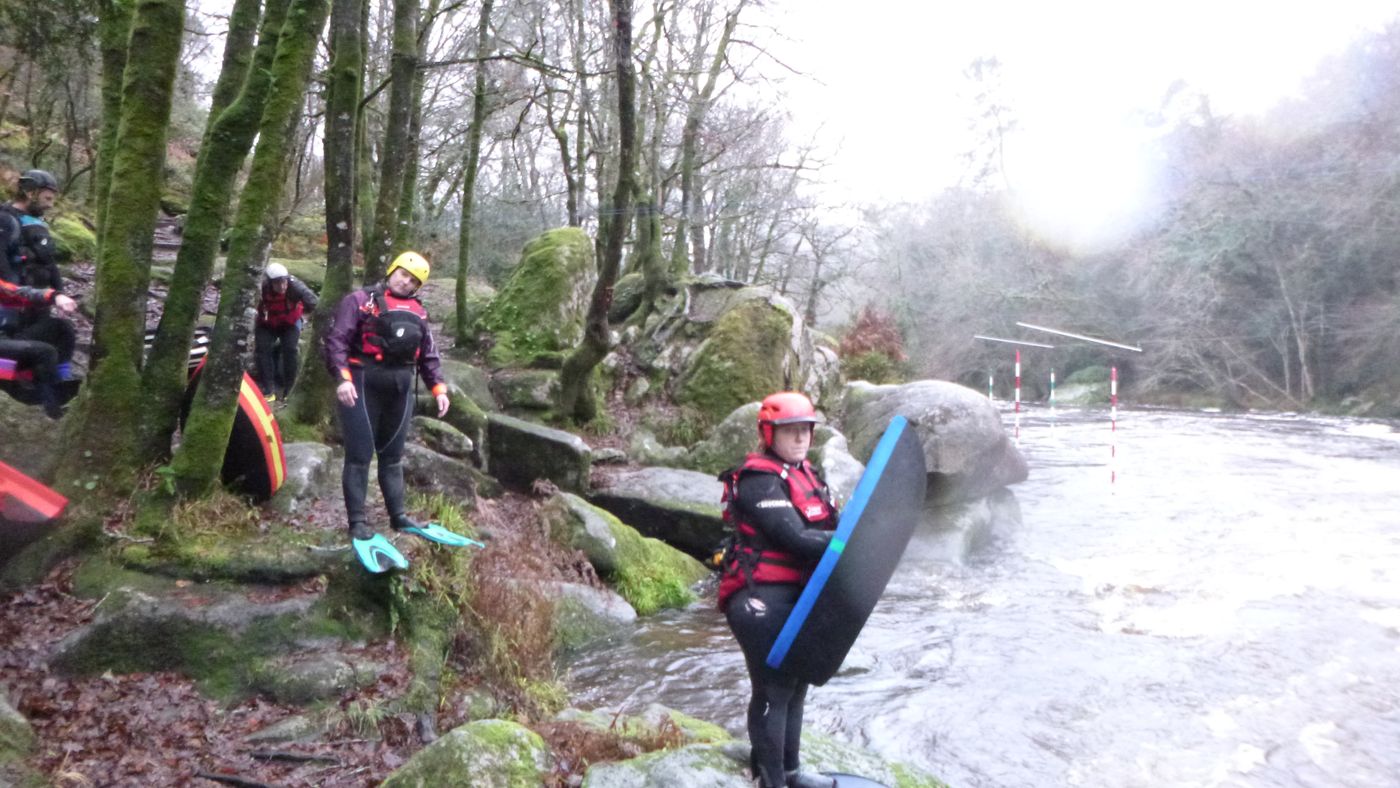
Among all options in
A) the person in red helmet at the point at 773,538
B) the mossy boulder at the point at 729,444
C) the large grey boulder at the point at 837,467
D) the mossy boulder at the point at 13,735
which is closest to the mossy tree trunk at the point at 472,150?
the mossy boulder at the point at 729,444

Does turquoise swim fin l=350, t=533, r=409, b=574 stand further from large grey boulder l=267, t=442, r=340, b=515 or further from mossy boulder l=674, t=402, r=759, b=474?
mossy boulder l=674, t=402, r=759, b=474

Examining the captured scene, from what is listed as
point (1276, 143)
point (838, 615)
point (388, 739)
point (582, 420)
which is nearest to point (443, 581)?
point (388, 739)

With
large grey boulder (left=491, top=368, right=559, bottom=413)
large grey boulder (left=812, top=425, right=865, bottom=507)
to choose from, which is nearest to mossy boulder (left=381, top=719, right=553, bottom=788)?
large grey boulder (left=812, top=425, right=865, bottom=507)

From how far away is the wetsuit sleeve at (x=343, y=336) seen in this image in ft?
16.6

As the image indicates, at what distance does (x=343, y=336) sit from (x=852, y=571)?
312 centimetres

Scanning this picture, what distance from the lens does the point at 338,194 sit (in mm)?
7746

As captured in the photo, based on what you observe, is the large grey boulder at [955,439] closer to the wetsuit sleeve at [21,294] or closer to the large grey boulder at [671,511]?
the large grey boulder at [671,511]

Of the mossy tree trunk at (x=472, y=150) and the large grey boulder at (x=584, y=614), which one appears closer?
the large grey boulder at (x=584, y=614)

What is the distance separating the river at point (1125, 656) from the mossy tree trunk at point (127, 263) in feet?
10.2

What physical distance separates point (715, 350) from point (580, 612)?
7.20 metres

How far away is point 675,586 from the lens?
8.55 meters

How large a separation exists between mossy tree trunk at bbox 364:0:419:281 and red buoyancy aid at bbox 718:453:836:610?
5.92 metres

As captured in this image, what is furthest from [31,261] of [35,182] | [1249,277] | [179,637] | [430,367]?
[1249,277]

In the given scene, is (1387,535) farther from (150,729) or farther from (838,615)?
(150,729)
